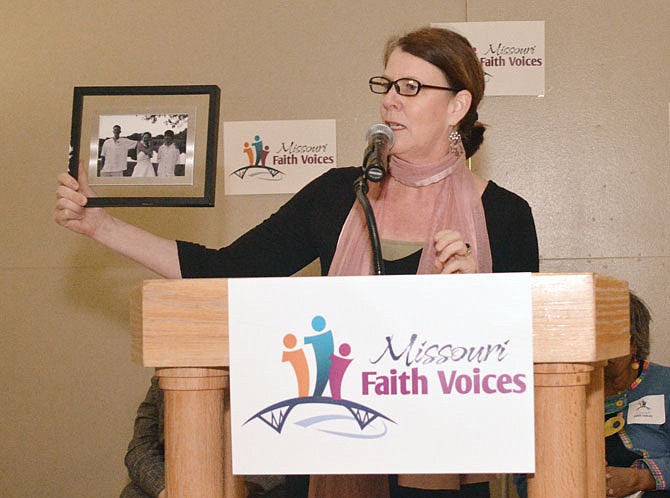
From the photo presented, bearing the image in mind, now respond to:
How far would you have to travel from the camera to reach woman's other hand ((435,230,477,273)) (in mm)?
1463

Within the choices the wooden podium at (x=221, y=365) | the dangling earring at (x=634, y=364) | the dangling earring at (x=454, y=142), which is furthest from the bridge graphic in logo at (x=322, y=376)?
the dangling earring at (x=634, y=364)

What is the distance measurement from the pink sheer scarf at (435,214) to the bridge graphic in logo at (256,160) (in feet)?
4.59

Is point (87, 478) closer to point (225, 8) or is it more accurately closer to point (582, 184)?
point (225, 8)

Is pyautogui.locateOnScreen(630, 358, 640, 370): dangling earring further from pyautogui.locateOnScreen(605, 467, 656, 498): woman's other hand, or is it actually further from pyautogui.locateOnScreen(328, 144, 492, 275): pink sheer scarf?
pyautogui.locateOnScreen(328, 144, 492, 275): pink sheer scarf

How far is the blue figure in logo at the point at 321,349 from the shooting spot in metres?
1.14

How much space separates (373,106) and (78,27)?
1223 mm

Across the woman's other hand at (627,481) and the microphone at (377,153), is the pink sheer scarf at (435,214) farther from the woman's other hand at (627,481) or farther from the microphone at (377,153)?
the woman's other hand at (627,481)

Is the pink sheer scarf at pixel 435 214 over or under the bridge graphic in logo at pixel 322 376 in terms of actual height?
over

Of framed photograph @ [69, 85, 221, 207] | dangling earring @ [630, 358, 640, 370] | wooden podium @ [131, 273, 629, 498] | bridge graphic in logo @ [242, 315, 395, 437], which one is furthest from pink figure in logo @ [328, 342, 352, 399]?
→ dangling earring @ [630, 358, 640, 370]

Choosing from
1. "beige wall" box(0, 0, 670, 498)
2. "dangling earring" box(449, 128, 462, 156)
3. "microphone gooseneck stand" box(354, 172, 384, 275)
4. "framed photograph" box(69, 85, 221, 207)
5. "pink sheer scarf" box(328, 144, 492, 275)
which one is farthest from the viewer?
"beige wall" box(0, 0, 670, 498)

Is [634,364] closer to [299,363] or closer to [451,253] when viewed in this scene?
[451,253]

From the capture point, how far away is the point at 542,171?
11.3ft

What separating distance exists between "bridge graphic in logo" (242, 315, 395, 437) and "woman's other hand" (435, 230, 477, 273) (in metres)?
0.38

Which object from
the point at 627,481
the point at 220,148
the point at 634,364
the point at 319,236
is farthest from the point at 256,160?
the point at 627,481
